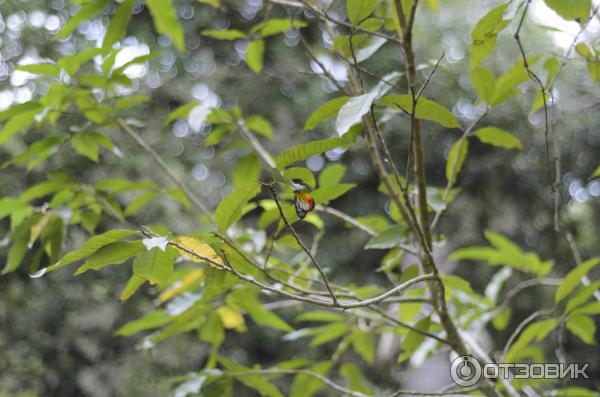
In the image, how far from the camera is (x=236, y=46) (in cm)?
296

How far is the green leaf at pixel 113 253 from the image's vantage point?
507mm

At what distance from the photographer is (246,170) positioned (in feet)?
3.08

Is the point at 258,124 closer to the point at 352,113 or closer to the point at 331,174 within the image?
the point at 331,174

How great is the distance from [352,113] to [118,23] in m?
0.30

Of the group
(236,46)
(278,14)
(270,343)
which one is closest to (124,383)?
(270,343)

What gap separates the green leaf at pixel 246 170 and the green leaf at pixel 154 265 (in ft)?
1.34

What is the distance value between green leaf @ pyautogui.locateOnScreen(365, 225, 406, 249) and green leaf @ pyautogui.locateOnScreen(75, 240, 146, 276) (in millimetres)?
300

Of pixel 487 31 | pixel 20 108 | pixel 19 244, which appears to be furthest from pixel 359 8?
pixel 19 244

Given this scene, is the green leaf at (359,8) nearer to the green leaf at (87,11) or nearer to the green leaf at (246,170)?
the green leaf at (87,11)

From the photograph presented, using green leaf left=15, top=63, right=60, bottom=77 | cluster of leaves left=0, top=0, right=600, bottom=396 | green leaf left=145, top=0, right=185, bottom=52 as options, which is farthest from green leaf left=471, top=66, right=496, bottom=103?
green leaf left=15, top=63, right=60, bottom=77

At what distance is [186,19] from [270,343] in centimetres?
146

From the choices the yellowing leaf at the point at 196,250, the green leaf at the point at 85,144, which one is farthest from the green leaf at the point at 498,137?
the green leaf at the point at 85,144

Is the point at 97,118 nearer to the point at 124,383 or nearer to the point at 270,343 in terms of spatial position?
the point at 124,383

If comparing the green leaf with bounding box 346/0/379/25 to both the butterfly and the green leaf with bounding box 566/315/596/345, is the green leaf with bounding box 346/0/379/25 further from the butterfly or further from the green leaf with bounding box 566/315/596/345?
the green leaf with bounding box 566/315/596/345
